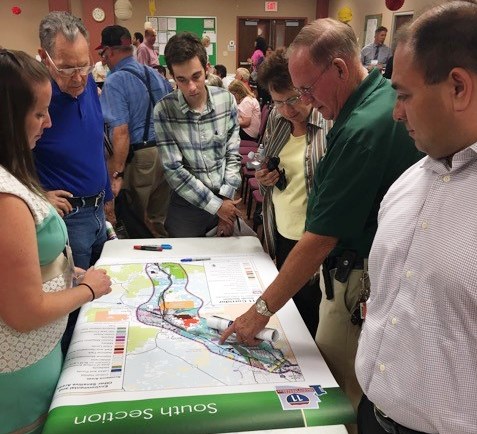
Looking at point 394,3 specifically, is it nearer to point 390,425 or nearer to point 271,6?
point 271,6

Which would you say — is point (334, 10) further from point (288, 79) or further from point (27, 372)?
point (27, 372)

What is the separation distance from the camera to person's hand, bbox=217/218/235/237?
2.20m

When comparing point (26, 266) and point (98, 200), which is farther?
point (98, 200)

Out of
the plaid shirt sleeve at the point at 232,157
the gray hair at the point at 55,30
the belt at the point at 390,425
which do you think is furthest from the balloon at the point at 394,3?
the belt at the point at 390,425

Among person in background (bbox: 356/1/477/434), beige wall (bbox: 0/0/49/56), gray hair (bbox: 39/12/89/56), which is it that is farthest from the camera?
beige wall (bbox: 0/0/49/56)

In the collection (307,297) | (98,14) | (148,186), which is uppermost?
(98,14)

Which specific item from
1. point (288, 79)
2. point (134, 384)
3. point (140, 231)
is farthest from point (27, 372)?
point (140, 231)

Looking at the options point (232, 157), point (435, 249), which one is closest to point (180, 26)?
point (232, 157)

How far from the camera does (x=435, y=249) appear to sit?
2.76 ft

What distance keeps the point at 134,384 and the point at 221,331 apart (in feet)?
1.03

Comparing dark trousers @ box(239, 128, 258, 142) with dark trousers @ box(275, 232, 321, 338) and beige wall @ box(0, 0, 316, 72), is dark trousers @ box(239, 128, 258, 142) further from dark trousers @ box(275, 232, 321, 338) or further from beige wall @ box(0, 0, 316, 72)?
beige wall @ box(0, 0, 316, 72)

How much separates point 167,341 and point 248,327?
0.24 meters

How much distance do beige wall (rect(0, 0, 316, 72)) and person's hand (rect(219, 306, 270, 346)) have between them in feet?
37.6

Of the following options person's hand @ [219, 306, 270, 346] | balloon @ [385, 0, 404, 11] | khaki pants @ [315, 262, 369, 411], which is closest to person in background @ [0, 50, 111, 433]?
person's hand @ [219, 306, 270, 346]
